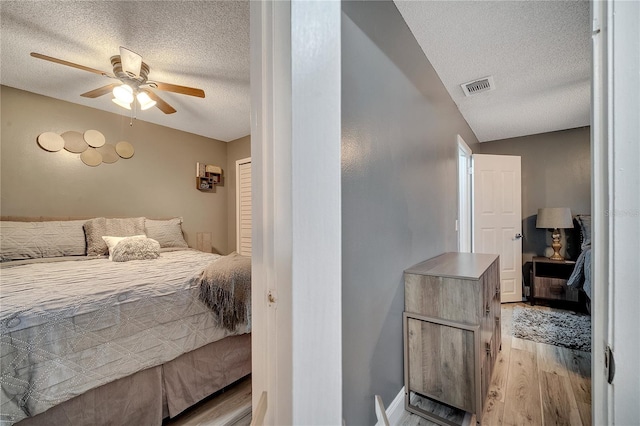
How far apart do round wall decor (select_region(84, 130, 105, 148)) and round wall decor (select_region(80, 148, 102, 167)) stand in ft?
0.22

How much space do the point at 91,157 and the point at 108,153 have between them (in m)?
0.17

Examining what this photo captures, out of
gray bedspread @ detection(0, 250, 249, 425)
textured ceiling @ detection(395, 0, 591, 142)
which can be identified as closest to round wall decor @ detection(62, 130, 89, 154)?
gray bedspread @ detection(0, 250, 249, 425)

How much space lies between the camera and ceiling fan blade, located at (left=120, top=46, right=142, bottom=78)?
1.82 meters

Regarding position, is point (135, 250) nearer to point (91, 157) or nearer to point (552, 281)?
point (91, 157)

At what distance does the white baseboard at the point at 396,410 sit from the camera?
54.0 inches

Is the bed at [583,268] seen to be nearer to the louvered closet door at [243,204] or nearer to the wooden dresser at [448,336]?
the wooden dresser at [448,336]

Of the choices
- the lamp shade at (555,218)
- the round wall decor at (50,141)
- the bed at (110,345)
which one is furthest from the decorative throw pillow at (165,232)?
the lamp shade at (555,218)

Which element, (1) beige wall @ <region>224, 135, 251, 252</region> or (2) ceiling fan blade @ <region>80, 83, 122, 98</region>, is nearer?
(2) ceiling fan blade @ <region>80, 83, 122, 98</region>

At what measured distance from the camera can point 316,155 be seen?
0.45 m

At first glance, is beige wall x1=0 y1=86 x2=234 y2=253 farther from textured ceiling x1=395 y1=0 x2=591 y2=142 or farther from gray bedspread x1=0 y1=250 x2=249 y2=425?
textured ceiling x1=395 y1=0 x2=591 y2=142

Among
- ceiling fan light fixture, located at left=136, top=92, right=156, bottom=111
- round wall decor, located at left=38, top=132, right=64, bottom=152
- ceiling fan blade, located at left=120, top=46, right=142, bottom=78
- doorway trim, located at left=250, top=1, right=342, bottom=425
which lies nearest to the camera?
doorway trim, located at left=250, top=1, right=342, bottom=425

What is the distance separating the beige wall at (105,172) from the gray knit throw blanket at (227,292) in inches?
93.4

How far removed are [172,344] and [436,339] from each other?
1.45 metres

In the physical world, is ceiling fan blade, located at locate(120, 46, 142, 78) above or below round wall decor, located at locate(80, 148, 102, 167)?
above
